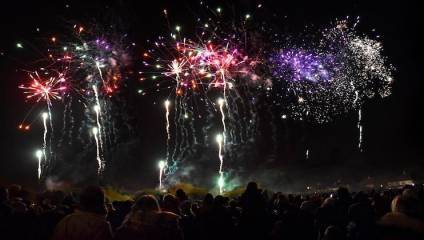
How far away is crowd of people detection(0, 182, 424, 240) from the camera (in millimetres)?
4977

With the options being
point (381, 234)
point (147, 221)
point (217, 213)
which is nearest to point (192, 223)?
point (217, 213)

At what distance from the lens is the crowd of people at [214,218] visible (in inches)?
196

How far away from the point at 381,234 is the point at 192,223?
3691 mm

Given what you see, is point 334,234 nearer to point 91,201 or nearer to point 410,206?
point 410,206

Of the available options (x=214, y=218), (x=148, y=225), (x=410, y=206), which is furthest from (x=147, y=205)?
(x=410, y=206)

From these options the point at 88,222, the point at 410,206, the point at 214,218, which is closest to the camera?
the point at 410,206

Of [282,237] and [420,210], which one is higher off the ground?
[420,210]

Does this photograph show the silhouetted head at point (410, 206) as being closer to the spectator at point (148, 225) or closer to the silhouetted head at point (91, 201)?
the spectator at point (148, 225)

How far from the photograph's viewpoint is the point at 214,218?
7379 mm

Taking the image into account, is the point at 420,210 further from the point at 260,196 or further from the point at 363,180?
the point at 363,180

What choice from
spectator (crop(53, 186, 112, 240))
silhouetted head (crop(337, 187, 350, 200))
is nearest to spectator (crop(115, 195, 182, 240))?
spectator (crop(53, 186, 112, 240))

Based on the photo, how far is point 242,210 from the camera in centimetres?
795

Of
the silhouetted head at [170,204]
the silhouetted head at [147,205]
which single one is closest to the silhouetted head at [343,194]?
the silhouetted head at [170,204]

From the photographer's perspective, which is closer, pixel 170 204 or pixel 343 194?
pixel 170 204
